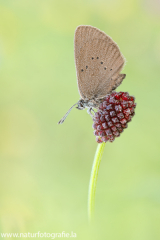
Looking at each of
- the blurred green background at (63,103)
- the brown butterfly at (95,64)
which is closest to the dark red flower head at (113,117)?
the brown butterfly at (95,64)

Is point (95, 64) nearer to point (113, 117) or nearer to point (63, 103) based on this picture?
point (113, 117)

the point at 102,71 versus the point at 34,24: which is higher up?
the point at 34,24

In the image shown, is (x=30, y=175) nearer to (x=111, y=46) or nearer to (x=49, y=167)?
(x=49, y=167)

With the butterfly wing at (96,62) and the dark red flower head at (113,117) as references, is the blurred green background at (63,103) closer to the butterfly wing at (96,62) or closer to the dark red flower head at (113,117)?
the dark red flower head at (113,117)

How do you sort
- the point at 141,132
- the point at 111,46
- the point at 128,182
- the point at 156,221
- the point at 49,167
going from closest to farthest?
1. the point at 156,221
2. the point at 111,46
3. the point at 128,182
4. the point at 141,132
5. the point at 49,167

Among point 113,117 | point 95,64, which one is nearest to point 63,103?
point 95,64

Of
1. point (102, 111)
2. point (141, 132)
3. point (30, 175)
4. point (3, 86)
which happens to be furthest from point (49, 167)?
point (102, 111)

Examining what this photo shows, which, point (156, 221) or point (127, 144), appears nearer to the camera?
point (156, 221)
